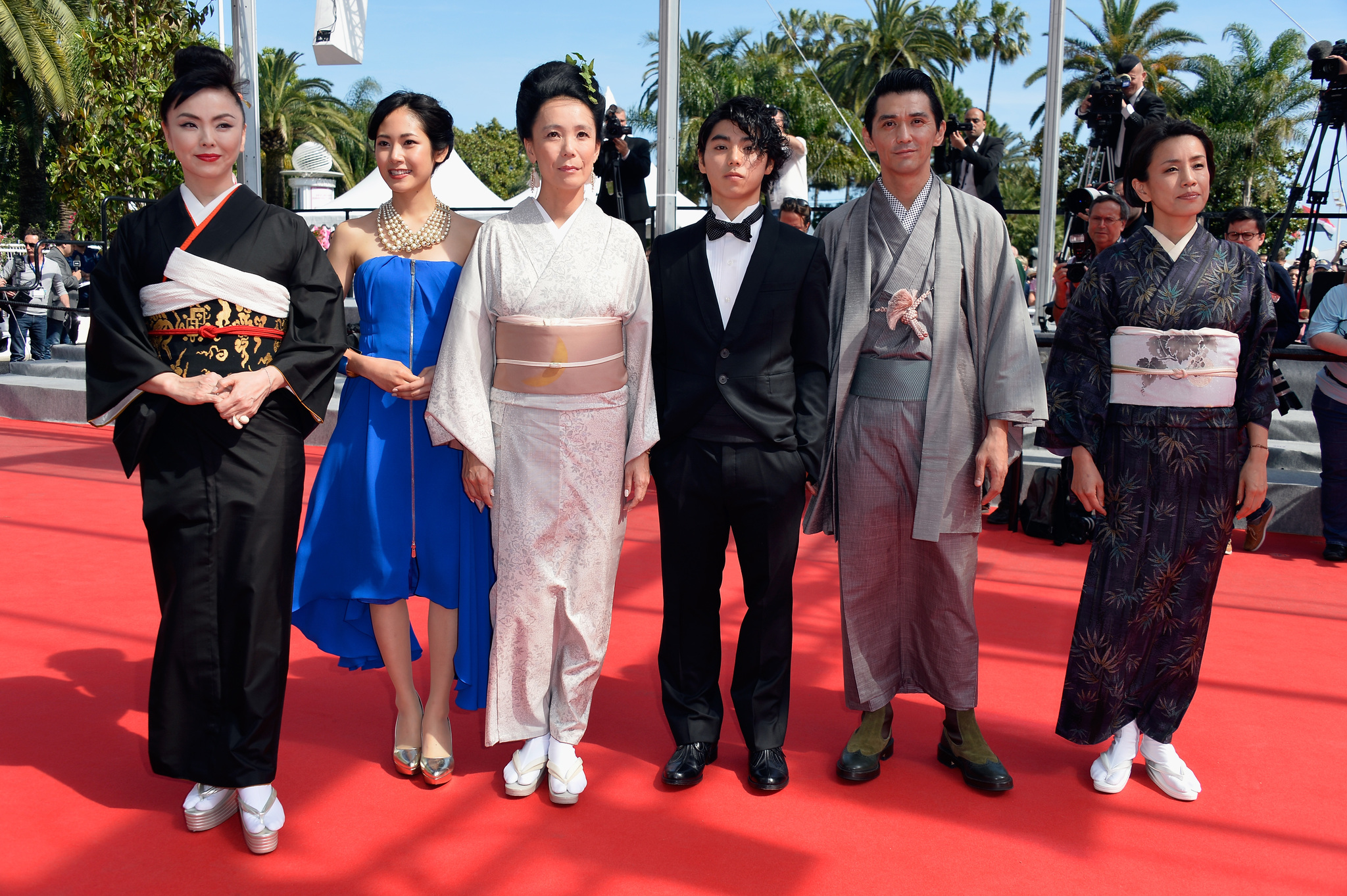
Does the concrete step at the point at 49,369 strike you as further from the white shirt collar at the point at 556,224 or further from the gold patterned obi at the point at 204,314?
the white shirt collar at the point at 556,224

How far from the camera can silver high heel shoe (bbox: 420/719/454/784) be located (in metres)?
2.40

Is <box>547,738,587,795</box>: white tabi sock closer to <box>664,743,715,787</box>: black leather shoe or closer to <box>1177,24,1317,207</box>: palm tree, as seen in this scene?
<box>664,743,715,787</box>: black leather shoe

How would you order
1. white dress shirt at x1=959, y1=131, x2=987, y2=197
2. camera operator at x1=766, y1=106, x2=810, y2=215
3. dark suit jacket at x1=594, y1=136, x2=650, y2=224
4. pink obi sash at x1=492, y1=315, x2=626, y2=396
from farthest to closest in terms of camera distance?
white dress shirt at x1=959, y1=131, x2=987, y2=197
dark suit jacket at x1=594, y1=136, x2=650, y2=224
camera operator at x1=766, y1=106, x2=810, y2=215
pink obi sash at x1=492, y1=315, x2=626, y2=396

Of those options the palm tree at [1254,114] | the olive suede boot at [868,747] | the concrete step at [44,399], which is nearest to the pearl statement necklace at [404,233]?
the olive suede boot at [868,747]

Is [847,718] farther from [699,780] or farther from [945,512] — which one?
[945,512]

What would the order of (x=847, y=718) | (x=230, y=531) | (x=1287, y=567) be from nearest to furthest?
(x=230, y=531)
(x=847, y=718)
(x=1287, y=567)

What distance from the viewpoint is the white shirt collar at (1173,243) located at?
237cm

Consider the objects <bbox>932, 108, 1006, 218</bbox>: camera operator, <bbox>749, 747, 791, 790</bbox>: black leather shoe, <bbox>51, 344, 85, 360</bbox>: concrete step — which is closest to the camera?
<bbox>749, 747, 791, 790</bbox>: black leather shoe

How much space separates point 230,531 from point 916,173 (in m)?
1.80

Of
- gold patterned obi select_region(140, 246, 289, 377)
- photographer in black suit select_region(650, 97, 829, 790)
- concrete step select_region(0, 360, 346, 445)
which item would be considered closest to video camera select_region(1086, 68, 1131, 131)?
photographer in black suit select_region(650, 97, 829, 790)

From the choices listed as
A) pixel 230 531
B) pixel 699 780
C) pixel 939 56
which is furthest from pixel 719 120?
pixel 939 56

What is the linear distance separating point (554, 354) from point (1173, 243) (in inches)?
59.4

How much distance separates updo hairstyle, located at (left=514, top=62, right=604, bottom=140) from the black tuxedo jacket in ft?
1.25

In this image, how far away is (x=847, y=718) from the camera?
286 cm
